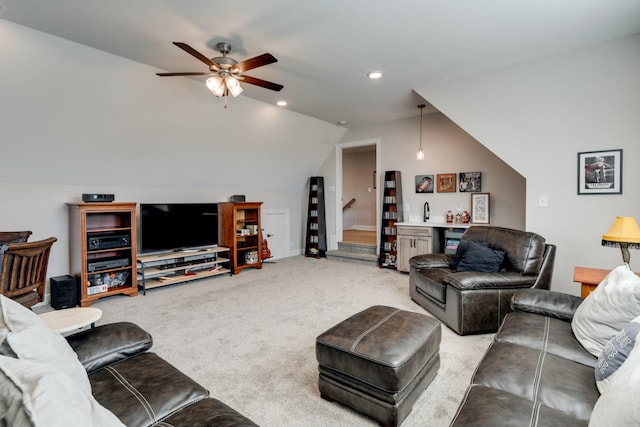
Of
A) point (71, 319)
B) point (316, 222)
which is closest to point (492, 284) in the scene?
point (71, 319)

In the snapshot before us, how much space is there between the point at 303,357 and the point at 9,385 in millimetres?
2089

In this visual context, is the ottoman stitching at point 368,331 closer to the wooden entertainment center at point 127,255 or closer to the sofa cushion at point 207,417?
the sofa cushion at point 207,417

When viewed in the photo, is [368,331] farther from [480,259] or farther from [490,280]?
[480,259]

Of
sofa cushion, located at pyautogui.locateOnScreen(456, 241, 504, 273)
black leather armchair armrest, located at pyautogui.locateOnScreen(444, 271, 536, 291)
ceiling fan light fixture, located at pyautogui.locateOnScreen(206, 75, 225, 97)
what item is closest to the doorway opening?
sofa cushion, located at pyautogui.locateOnScreen(456, 241, 504, 273)

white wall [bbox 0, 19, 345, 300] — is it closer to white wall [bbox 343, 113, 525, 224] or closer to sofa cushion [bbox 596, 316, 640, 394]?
white wall [bbox 343, 113, 525, 224]

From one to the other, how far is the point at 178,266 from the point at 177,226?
0.60 m

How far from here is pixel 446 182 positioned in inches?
215

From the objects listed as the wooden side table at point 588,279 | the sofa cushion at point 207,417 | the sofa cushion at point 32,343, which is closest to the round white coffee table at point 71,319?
the sofa cushion at point 32,343

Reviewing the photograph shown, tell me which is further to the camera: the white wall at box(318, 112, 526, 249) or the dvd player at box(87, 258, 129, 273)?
the white wall at box(318, 112, 526, 249)

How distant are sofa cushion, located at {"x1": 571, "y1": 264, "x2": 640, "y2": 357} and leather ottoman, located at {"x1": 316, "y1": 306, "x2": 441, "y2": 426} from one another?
2.59ft

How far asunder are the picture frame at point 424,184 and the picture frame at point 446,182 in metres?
0.12

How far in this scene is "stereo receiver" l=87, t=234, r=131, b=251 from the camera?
3.95 meters

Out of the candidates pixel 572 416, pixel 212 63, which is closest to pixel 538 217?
pixel 572 416

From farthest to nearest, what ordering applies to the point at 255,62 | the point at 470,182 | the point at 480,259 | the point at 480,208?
the point at 470,182 → the point at 480,208 → the point at 480,259 → the point at 255,62
